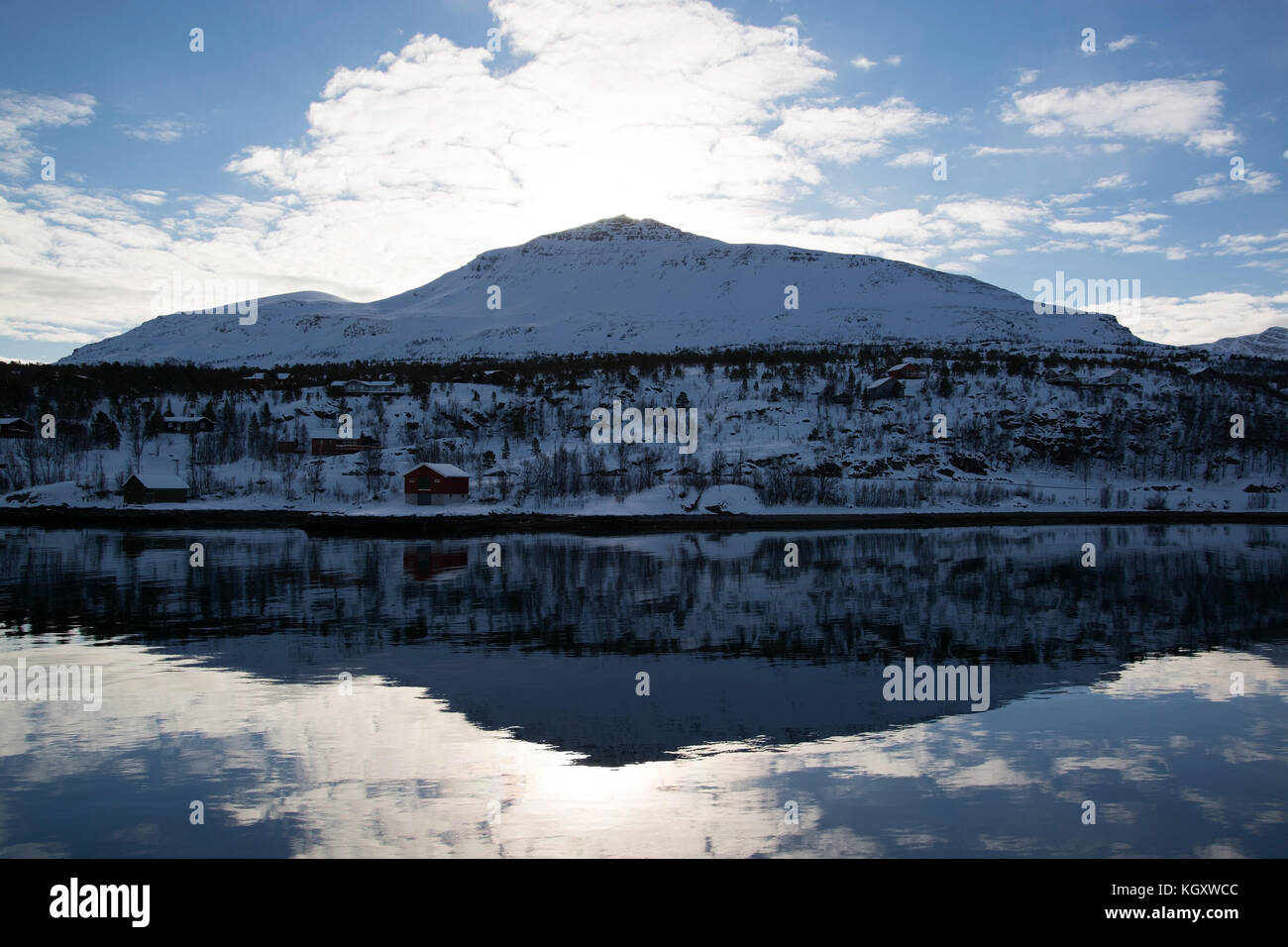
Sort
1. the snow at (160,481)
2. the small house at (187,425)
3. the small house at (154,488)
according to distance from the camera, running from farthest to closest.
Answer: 1. the small house at (187,425)
2. the snow at (160,481)
3. the small house at (154,488)

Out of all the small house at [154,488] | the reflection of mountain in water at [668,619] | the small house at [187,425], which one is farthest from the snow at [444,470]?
the small house at [187,425]

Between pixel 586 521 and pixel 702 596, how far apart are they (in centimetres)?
3316

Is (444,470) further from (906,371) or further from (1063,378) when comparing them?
(1063,378)

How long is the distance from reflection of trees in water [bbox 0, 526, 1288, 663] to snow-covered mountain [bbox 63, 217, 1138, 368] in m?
99.1

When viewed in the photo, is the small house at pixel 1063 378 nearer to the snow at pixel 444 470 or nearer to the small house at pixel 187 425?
the snow at pixel 444 470

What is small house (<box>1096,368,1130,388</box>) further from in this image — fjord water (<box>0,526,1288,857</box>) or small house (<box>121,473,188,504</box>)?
small house (<box>121,473,188,504</box>)

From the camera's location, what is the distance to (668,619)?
22906mm

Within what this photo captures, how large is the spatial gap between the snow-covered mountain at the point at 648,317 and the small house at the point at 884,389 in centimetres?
4531

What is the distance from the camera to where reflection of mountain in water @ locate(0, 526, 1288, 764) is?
47.5 feet

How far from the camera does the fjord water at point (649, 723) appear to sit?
930 centimetres

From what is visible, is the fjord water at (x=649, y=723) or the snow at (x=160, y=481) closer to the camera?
the fjord water at (x=649, y=723)

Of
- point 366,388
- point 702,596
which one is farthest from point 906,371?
point 702,596

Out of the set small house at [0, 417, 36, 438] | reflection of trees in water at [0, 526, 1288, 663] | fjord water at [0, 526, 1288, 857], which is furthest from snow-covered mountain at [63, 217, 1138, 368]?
fjord water at [0, 526, 1288, 857]
